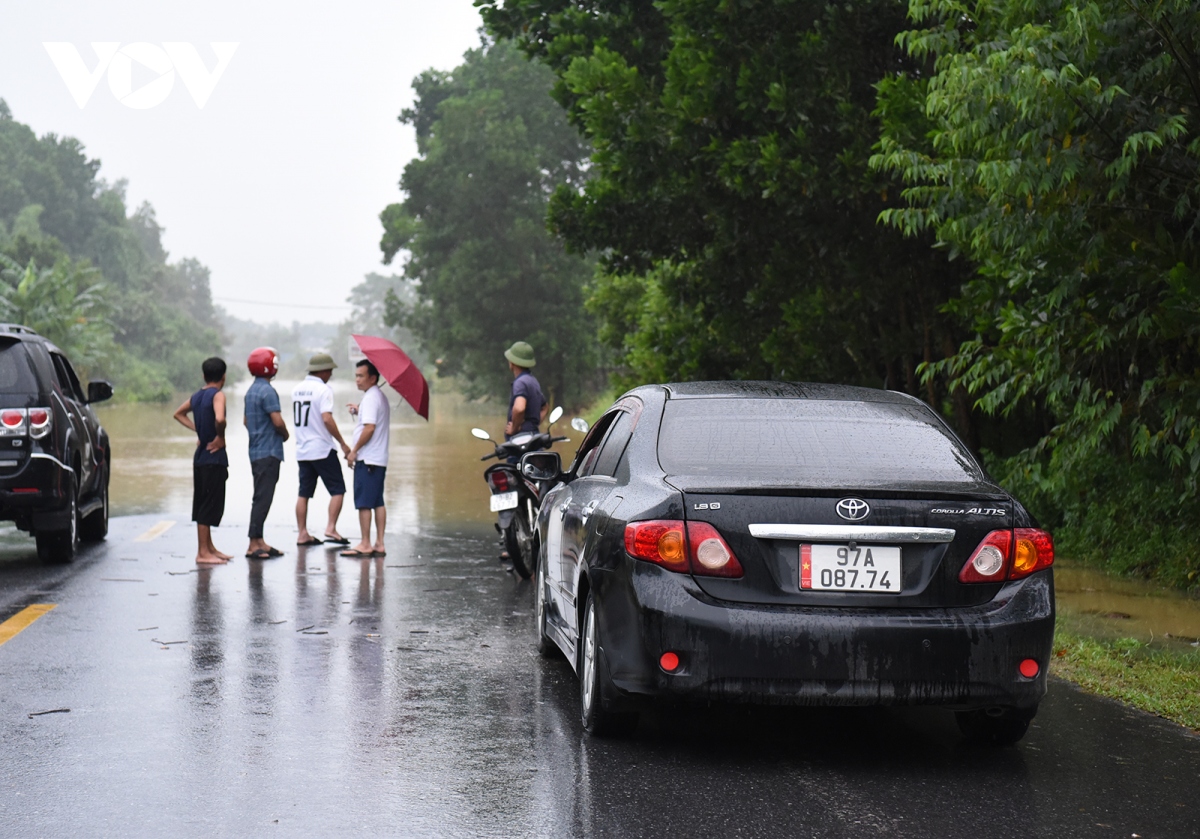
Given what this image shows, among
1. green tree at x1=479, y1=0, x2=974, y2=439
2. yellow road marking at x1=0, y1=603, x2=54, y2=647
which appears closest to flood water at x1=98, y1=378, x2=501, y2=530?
green tree at x1=479, y1=0, x2=974, y2=439

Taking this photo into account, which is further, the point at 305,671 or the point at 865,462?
the point at 305,671

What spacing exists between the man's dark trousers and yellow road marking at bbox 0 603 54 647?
9.00 ft

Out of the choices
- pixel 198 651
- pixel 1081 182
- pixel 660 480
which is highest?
pixel 1081 182

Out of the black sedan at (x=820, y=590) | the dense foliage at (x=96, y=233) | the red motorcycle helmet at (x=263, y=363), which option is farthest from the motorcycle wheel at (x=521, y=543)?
the dense foliage at (x=96, y=233)

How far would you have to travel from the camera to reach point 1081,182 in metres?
8.87

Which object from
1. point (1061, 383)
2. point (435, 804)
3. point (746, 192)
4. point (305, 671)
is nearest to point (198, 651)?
point (305, 671)

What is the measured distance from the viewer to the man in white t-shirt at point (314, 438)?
12805mm

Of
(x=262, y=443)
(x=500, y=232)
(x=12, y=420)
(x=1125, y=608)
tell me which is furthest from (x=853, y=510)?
(x=500, y=232)

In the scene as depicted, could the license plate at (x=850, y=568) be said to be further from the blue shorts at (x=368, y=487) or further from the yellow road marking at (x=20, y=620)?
the blue shorts at (x=368, y=487)

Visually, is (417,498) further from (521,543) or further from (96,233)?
(96,233)

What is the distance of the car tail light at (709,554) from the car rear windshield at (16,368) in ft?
24.5

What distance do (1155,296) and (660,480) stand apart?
16.5 ft

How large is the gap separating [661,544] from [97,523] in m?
9.41

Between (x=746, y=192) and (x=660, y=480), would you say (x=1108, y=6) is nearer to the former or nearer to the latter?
(x=660, y=480)
